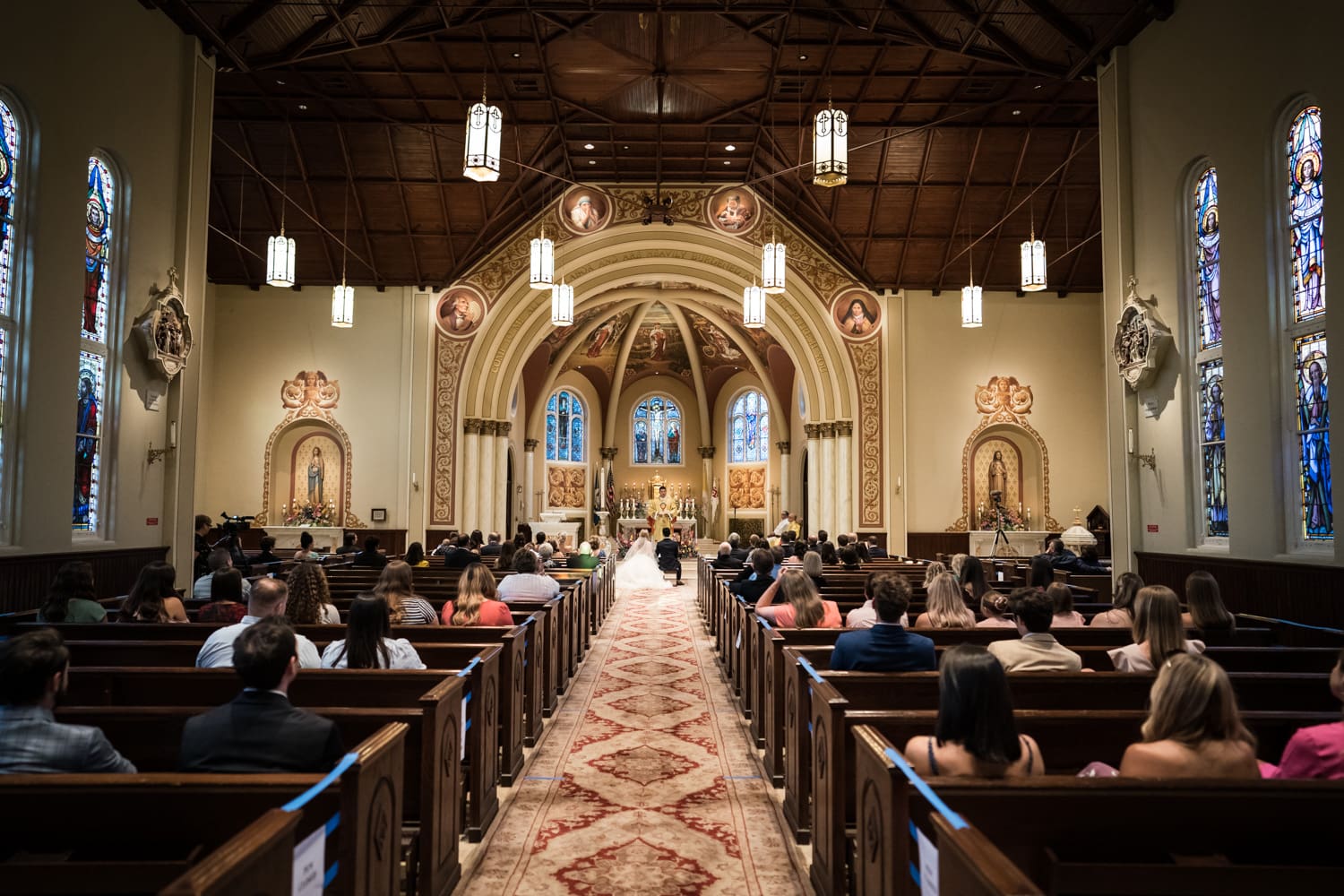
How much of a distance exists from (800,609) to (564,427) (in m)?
23.7

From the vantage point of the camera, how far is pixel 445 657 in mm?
5004

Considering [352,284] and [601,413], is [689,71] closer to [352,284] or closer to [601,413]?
[352,284]

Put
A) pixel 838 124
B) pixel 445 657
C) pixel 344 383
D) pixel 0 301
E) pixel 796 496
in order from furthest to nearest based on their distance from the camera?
pixel 796 496 → pixel 344 383 → pixel 838 124 → pixel 0 301 → pixel 445 657

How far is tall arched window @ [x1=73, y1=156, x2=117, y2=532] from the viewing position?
9453 mm

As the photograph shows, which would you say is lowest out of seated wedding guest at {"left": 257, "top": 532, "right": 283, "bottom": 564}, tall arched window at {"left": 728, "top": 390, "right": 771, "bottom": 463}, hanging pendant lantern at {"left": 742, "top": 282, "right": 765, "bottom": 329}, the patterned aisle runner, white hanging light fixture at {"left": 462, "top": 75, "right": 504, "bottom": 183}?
the patterned aisle runner

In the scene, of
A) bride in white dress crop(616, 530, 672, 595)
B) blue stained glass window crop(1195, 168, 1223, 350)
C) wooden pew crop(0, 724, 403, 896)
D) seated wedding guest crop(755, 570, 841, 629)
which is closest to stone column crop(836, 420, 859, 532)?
bride in white dress crop(616, 530, 672, 595)

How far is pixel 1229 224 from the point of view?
8961mm

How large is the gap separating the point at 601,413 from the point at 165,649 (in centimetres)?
2488

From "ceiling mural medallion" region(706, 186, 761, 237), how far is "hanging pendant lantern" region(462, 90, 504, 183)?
33.2 ft

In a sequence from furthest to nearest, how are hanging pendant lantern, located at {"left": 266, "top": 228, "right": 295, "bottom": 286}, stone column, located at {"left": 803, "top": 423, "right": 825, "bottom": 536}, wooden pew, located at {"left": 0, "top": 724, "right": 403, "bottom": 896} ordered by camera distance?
1. stone column, located at {"left": 803, "top": 423, "right": 825, "bottom": 536}
2. hanging pendant lantern, located at {"left": 266, "top": 228, "right": 295, "bottom": 286}
3. wooden pew, located at {"left": 0, "top": 724, "right": 403, "bottom": 896}

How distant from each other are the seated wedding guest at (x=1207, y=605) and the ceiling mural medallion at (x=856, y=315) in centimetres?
1411

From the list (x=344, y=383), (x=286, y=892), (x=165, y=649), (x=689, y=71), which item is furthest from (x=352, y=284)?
(x=286, y=892)

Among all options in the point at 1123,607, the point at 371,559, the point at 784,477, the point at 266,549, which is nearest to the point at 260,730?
the point at 1123,607

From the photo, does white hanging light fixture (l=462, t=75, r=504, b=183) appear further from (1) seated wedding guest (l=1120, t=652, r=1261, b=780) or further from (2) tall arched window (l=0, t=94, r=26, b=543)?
(1) seated wedding guest (l=1120, t=652, r=1261, b=780)
